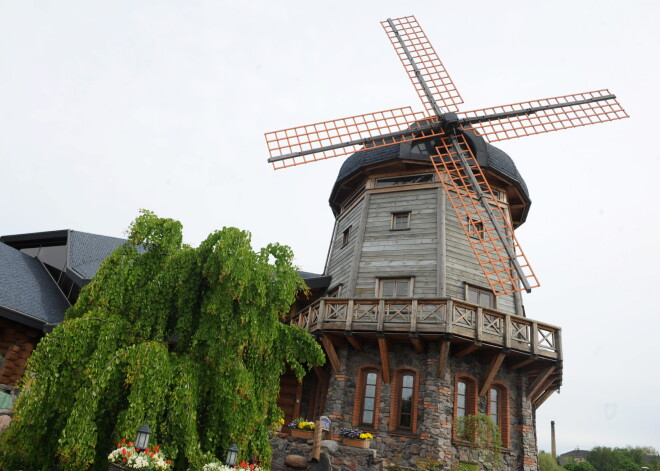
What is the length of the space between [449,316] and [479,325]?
93 cm

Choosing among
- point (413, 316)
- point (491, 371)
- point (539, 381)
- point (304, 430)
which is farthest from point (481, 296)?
point (304, 430)

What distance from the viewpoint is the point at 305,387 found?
55.6 feet

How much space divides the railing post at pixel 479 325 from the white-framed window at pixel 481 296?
1.89 m

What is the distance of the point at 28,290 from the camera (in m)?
16.5

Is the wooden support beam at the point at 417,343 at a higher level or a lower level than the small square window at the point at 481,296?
lower

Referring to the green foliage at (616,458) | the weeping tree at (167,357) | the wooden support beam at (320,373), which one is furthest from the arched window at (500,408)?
the green foliage at (616,458)

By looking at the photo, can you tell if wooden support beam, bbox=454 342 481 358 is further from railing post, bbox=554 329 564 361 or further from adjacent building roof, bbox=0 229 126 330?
adjacent building roof, bbox=0 229 126 330

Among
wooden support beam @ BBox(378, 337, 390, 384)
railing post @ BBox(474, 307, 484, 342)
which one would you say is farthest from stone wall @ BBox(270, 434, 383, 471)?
railing post @ BBox(474, 307, 484, 342)

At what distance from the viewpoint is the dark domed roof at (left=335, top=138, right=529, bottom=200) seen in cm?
1798

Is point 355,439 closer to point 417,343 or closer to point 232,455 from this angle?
point 417,343

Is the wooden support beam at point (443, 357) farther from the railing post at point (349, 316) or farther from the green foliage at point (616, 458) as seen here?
the green foliage at point (616, 458)

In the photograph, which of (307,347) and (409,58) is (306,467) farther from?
(409,58)

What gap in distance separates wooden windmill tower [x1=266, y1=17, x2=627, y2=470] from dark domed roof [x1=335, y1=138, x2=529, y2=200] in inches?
2.1

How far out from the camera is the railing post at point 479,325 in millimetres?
13320
